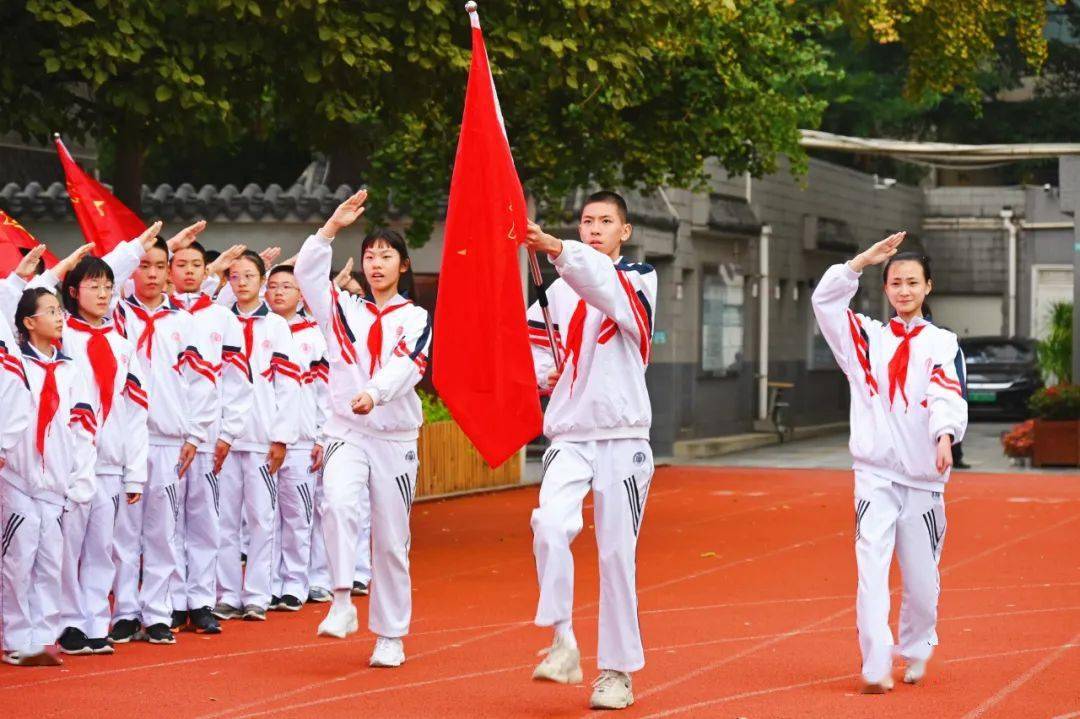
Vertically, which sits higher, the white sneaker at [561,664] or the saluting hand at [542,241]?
the saluting hand at [542,241]

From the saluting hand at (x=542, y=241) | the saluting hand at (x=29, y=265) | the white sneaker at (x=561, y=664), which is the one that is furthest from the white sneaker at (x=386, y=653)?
the saluting hand at (x=29, y=265)

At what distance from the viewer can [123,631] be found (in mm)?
10414

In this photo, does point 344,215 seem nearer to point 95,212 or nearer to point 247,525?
point 247,525

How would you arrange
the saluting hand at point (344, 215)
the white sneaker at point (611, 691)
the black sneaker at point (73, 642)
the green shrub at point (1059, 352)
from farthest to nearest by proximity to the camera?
the green shrub at point (1059, 352) → the black sneaker at point (73, 642) → the saluting hand at point (344, 215) → the white sneaker at point (611, 691)

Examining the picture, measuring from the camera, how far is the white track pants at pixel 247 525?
1166 cm

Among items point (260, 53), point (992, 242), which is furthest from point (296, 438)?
point (992, 242)

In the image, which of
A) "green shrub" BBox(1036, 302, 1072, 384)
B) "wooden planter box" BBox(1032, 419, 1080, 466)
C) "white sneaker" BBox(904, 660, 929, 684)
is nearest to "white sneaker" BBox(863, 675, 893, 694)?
"white sneaker" BBox(904, 660, 929, 684)

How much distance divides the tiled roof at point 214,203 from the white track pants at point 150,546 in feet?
47.3

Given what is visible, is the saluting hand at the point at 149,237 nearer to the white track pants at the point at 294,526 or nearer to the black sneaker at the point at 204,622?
the black sneaker at the point at 204,622

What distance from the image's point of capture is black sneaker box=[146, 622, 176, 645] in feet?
34.1

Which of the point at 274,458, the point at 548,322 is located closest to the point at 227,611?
the point at 274,458

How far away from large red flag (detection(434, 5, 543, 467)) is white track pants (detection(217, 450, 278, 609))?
3427 millimetres

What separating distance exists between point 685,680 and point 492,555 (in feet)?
20.4

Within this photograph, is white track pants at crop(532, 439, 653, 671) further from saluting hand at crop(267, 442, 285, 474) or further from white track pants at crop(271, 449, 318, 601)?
white track pants at crop(271, 449, 318, 601)
